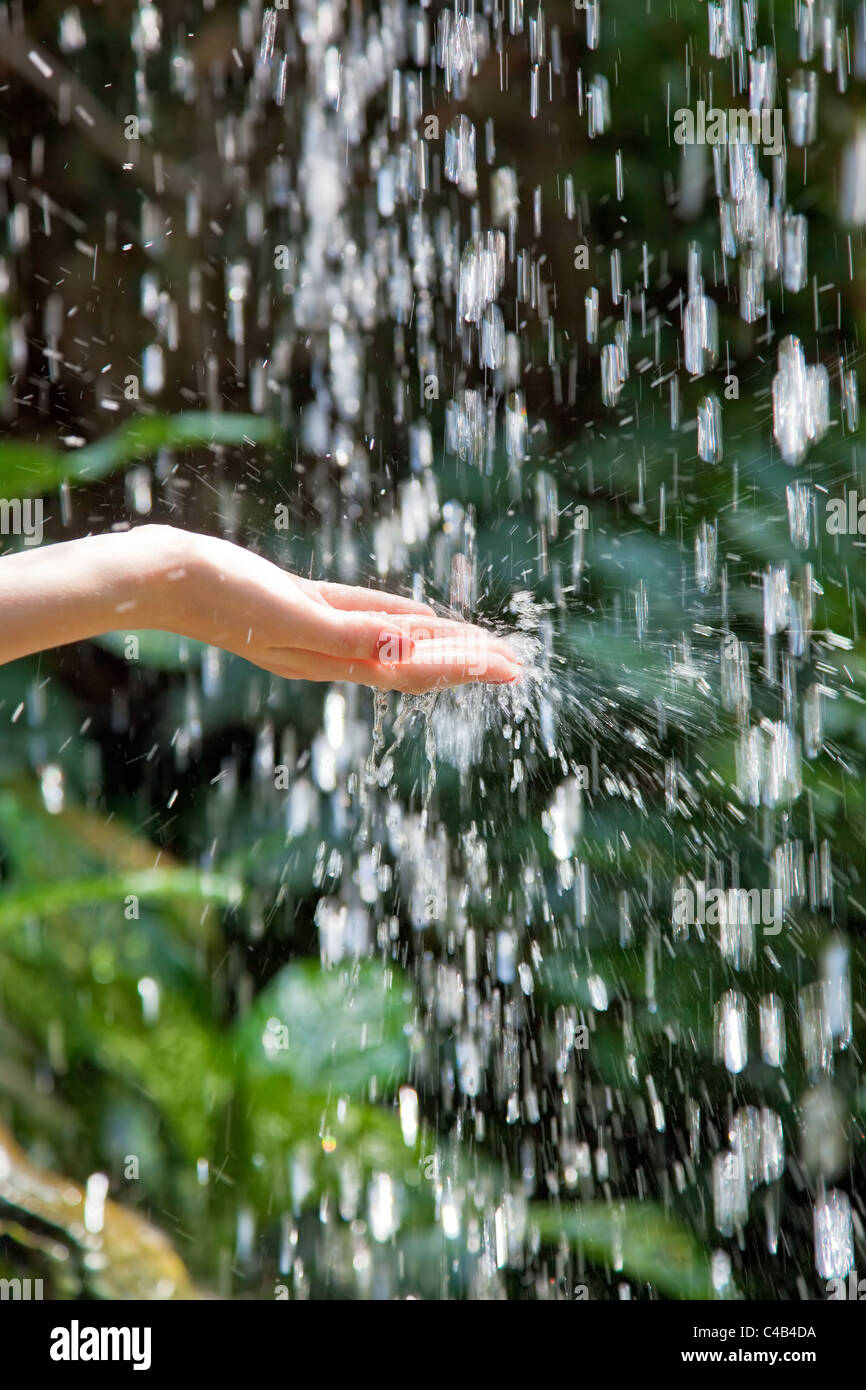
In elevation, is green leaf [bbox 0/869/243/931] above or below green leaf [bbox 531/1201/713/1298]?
above

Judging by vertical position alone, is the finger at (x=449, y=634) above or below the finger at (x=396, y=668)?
above

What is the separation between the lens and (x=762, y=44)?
190cm

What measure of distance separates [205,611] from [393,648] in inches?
6.0

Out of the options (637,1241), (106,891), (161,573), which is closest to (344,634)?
(161,573)

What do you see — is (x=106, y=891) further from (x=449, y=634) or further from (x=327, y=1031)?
→ (x=449, y=634)

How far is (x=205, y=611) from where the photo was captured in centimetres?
90

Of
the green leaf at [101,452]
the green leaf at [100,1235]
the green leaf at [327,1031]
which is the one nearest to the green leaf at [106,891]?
the green leaf at [327,1031]

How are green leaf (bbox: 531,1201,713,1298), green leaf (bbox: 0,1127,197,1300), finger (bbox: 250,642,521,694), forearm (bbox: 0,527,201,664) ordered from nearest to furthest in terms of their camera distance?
forearm (bbox: 0,527,201,664) → finger (bbox: 250,642,521,694) → green leaf (bbox: 0,1127,197,1300) → green leaf (bbox: 531,1201,713,1298)

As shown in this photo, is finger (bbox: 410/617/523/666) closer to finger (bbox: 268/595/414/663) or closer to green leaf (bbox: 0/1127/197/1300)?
finger (bbox: 268/595/414/663)

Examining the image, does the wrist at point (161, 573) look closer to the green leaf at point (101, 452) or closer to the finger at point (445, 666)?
the finger at point (445, 666)

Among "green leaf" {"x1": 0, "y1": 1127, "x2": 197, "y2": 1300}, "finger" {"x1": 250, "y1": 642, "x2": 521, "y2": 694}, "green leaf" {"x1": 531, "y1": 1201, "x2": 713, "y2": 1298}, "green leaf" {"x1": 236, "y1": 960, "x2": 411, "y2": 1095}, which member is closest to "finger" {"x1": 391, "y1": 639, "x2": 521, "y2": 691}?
"finger" {"x1": 250, "y1": 642, "x2": 521, "y2": 694}

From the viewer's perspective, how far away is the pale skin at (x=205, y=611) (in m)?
0.85

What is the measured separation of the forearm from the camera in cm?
84

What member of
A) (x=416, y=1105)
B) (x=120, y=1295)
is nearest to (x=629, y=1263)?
(x=416, y=1105)
